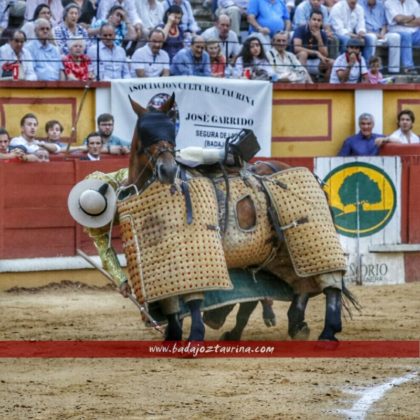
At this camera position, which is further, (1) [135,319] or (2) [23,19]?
(2) [23,19]

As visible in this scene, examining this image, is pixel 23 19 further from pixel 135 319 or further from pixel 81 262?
pixel 135 319

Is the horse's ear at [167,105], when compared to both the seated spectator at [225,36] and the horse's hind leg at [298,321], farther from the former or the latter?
the seated spectator at [225,36]

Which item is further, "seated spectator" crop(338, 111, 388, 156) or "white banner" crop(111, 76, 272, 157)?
"seated spectator" crop(338, 111, 388, 156)

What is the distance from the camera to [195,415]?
6504 mm

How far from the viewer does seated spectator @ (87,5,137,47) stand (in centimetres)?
1379

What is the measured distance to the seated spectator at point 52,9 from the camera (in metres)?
13.8

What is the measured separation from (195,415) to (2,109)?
24.7 feet

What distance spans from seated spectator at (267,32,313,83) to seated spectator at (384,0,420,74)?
5.46 ft

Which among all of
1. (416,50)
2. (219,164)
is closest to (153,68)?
(416,50)

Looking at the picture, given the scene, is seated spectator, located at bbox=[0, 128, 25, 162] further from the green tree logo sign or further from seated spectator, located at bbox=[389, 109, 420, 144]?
seated spectator, located at bbox=[389, 109, 420, 144]

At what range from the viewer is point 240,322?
370 inches

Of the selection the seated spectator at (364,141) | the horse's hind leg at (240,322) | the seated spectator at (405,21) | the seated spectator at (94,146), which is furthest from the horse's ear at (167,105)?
the seated spectator at (405,21)

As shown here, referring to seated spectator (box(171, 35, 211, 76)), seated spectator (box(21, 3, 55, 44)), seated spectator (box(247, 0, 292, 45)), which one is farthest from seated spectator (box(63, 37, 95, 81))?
seated spectator (box(247, 0, 292, 45))

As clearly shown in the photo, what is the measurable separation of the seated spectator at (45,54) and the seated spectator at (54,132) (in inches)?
30.0
